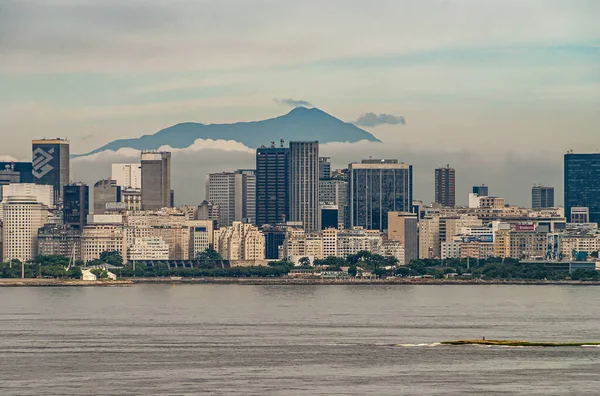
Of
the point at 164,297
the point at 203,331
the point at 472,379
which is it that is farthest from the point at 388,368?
the point at 164,297

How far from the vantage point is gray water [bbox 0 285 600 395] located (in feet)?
215

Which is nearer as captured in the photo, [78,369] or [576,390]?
[576,390]

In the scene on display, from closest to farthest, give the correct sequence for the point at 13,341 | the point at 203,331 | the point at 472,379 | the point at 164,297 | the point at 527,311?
the point at 472,379 → the point at 13,341 → the point at 203,331 → the point at 527,311 → the point at 164,297

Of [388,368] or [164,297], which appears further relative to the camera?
[164,297]

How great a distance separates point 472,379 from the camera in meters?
67.2

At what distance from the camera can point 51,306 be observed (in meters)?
127

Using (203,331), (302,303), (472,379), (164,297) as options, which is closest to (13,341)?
(203,331)

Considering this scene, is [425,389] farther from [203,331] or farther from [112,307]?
[112,307]

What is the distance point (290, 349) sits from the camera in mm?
79875

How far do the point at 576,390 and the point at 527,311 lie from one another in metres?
53.3

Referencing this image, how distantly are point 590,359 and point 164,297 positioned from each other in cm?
7672

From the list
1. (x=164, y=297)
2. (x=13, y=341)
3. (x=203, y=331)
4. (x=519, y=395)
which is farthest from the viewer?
(x=164, y=297)

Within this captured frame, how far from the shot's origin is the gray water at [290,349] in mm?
65625

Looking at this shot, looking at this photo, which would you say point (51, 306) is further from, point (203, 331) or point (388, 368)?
point (388, 368)
